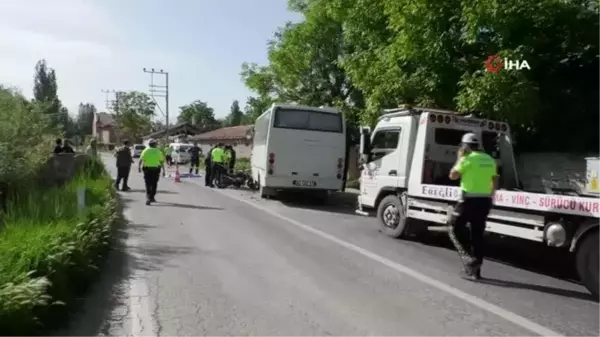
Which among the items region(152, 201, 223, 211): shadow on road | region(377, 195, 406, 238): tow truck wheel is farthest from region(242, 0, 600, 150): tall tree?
region(152, 201, 223, 211): shadow on road

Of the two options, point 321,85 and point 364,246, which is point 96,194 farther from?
point 321,85

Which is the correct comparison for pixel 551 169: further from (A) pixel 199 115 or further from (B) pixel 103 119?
(B) pixel 103 119

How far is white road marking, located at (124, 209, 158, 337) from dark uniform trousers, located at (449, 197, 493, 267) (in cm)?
380

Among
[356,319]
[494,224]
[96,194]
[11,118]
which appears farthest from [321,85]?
[356,319]

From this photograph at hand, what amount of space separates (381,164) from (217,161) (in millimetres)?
12413

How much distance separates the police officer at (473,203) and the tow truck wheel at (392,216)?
2.84m

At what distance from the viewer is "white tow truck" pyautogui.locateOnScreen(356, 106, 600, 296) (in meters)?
7.79

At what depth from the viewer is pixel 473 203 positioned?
24.9ft

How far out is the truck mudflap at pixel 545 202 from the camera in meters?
6.85

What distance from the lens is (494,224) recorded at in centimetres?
837

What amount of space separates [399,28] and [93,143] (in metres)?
12.9

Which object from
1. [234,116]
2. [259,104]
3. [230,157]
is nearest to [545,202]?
[230,157]

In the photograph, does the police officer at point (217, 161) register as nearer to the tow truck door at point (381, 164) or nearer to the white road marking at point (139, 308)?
the tow truck door at point (381, 164)

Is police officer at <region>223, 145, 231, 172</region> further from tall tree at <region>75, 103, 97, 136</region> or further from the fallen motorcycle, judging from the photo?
tall tree at <region>75, 103, 97, 136</region>
